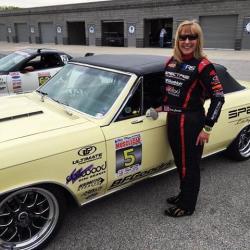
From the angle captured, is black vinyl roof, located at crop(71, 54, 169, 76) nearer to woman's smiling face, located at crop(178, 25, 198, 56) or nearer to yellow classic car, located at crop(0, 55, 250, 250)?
yellow classic car, located at crop(0, 55, 250, 250)

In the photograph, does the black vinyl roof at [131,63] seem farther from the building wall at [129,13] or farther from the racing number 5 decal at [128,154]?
the building wall at [129,13]

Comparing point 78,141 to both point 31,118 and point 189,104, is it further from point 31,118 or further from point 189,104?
point 189,104

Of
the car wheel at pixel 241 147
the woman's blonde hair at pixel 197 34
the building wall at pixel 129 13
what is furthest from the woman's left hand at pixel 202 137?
the building wall at pixel 129 13

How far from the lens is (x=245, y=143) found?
469 cm

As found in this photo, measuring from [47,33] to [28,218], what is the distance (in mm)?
38705

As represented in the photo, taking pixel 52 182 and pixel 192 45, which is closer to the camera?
pixel 52 182

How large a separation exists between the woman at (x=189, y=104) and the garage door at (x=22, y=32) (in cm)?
4226

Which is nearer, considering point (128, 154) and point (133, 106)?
point (128, 154)

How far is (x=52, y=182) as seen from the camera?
104 inches

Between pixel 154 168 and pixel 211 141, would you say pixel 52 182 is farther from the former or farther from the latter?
pixel 211 141

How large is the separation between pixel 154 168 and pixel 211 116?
900 mm

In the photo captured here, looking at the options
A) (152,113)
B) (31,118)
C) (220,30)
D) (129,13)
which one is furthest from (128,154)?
(129,13)

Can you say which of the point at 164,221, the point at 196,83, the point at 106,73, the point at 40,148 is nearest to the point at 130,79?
the point at 106,73

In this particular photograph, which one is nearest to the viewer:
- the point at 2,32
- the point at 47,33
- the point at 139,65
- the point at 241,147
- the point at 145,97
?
the point at 145,97
